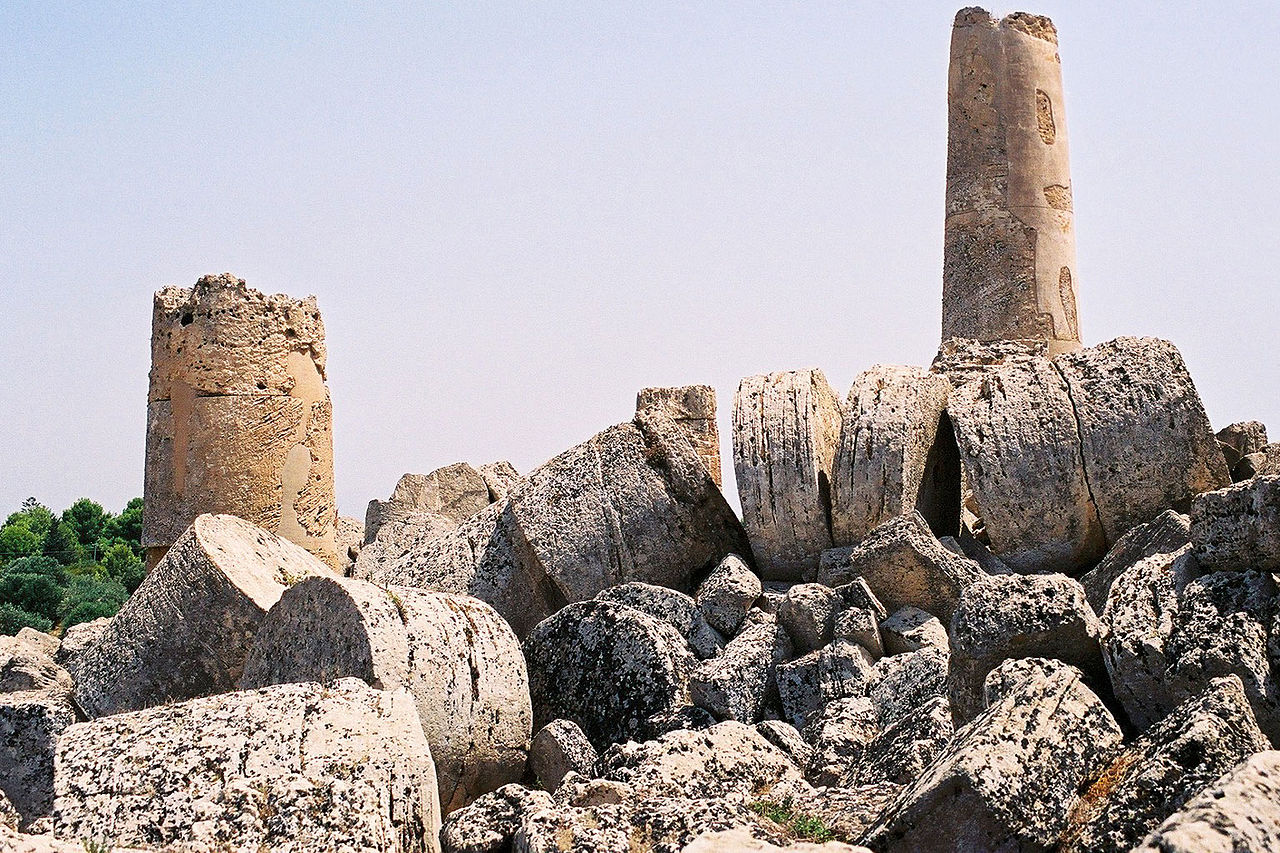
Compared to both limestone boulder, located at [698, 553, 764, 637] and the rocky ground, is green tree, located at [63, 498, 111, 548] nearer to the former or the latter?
the rocky ground

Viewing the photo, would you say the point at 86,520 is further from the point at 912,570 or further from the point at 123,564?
the point at 912,570

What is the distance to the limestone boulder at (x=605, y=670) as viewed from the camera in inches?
254

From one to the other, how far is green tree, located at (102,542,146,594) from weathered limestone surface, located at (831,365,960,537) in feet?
66.7

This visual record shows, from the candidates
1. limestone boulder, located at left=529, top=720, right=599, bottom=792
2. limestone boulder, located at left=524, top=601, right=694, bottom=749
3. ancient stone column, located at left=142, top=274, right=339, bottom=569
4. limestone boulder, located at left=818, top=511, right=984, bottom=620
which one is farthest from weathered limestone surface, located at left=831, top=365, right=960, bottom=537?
ancient stone column, located at left=142, top=274, right=339, bottom=569

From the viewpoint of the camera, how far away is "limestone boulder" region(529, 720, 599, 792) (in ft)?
19.3

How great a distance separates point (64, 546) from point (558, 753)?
1158 inches

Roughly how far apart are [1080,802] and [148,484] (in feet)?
21.8

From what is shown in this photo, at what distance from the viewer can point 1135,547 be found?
7.04 meters

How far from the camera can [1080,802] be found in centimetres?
410

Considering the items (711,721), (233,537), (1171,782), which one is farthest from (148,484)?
(1171,782)

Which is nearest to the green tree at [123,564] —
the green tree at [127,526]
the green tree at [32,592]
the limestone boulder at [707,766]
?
the green tree at [127,526]

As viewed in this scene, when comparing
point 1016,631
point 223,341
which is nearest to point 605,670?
point 1016,631

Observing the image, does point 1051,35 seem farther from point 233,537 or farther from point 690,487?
point 233,537

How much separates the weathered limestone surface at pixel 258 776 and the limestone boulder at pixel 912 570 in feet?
10.3
